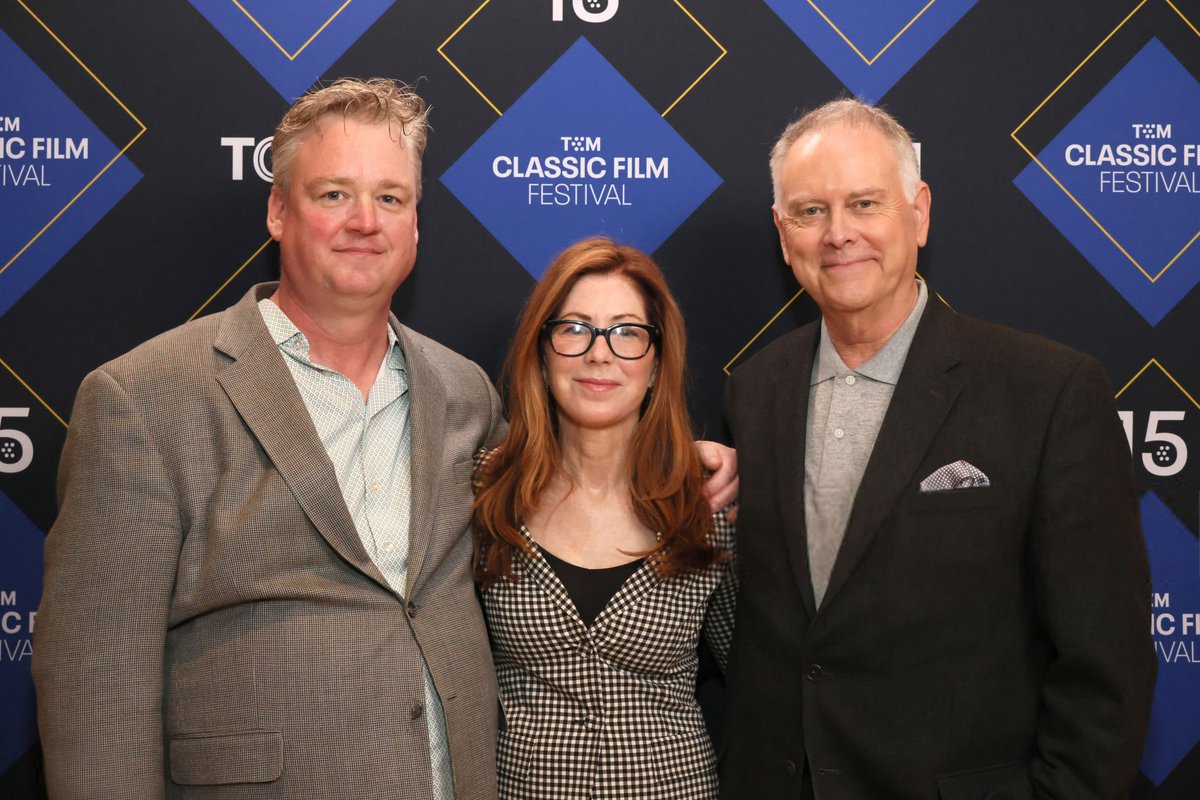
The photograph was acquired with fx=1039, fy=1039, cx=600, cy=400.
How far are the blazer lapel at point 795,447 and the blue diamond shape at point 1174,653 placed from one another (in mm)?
1268

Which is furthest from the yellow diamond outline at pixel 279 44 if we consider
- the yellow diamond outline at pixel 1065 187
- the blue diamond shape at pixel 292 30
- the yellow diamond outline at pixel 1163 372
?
the yellow diamond outline at pixel 1163 372

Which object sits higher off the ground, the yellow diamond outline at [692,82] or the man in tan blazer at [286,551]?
the yellow diamond outline at [692,82]

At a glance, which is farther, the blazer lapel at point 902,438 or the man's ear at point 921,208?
the man's ear at point 921,208

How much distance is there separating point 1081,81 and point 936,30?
1.43ft

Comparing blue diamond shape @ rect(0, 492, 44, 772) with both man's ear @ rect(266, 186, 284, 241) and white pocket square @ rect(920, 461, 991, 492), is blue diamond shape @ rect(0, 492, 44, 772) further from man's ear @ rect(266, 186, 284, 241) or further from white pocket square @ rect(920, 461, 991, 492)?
white pocket square @ rect(920, 461, 991, 492)

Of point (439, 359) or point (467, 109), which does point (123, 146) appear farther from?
point (439, 359)

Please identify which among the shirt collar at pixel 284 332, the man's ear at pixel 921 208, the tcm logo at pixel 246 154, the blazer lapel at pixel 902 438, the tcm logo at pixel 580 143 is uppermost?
the tcm logo at pixel 246 154

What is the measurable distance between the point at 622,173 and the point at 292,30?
0.99m

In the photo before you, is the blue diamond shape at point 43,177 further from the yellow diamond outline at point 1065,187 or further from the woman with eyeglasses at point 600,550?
the yellow diamond outline at point 1065,187

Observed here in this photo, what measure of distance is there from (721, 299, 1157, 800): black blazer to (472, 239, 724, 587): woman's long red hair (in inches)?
12.2

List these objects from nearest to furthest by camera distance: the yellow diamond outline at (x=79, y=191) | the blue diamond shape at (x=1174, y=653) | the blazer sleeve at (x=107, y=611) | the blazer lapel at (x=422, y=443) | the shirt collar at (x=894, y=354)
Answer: the blazer sleeve at (x=107, y=611)
the blazer lapel at (x=422, y=443)
the shirt collar at (x=894, y=354)
the yellow diamond outline at (x=79, y=191)
the blue diamond shape at (x=1174, y=653)

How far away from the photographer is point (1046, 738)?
2.06 metres

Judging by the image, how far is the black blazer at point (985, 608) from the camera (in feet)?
6.59

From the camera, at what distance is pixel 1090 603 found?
200cm
